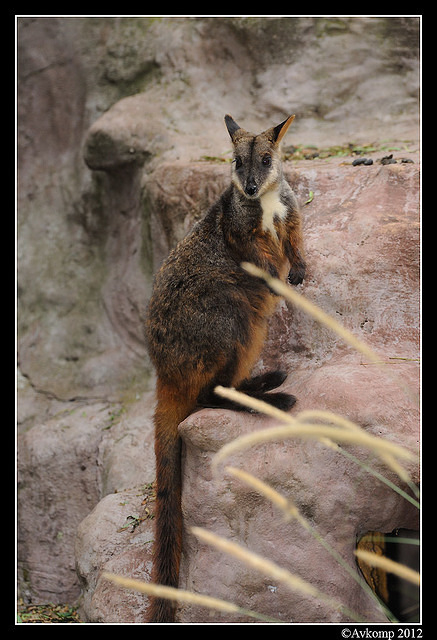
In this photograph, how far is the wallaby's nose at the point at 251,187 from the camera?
4.94 metres

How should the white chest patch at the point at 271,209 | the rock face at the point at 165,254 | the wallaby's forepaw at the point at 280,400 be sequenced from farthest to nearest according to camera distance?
the white chest patch at the point at 271,209 → the wallaby's forepaw at the point at 280,400 → the rock face at the point at 165,254

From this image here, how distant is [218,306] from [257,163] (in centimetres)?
112

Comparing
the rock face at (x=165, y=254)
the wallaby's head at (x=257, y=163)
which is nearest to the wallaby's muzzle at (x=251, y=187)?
the wallaby's head at (x=257, y=163)

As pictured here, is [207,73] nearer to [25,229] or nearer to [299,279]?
[25,229]

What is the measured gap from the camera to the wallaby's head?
16.4ft

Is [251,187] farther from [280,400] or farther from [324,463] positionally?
[324,463]

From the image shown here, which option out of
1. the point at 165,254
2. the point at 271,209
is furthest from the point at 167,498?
the point at 165,254

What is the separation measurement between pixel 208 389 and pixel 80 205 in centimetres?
491

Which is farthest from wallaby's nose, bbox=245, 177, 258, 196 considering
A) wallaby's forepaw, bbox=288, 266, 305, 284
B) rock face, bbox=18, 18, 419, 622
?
rock face, bbox=18, 18, 419, 622

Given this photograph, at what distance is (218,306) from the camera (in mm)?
4898

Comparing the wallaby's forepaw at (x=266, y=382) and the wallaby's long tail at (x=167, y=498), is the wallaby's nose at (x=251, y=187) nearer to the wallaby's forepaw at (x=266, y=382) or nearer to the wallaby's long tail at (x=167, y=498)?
the wallaby's forepaw at (x=266, y=382)

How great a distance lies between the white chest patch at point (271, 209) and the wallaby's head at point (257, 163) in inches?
3.0

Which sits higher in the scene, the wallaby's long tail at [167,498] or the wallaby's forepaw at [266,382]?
the wallaby's forepaw at [266,382]

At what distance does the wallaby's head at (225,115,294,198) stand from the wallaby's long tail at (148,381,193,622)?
163cm
